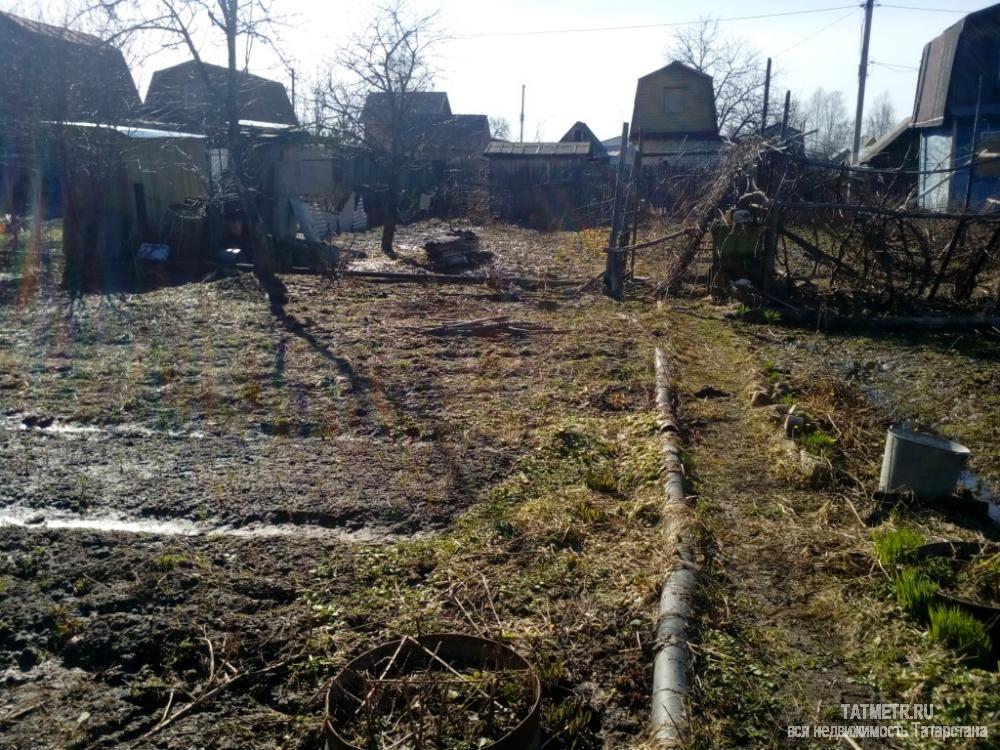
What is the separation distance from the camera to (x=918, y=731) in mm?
2928

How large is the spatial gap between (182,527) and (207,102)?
12371mm

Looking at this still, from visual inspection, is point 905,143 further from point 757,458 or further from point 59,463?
point 59,463

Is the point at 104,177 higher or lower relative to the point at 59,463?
higher

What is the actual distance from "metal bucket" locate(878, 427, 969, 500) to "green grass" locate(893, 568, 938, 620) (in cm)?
125

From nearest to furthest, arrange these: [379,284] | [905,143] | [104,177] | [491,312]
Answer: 1. [491,312]
2. [379,284]
3. [104,177]
4. [905,143]

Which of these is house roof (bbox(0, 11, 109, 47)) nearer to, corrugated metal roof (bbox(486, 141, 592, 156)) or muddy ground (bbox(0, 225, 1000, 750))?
muddy ground (bbox(0, 225, 1000, 750))

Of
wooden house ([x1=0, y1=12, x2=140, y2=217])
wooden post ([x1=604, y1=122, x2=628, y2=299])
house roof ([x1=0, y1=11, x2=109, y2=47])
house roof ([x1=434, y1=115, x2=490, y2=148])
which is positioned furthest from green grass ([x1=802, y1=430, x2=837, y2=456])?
house roof ([x1=434, y1=115, x2=490, y2=148])

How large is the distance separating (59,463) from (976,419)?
6988 mm

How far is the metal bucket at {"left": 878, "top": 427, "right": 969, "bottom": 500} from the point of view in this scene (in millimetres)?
4875

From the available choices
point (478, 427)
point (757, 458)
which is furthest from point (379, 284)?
point (757, 458)

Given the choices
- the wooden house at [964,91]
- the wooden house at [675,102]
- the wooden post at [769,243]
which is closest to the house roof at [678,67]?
the wooden house at [675,102]

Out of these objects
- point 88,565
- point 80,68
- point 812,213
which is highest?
point 80,68

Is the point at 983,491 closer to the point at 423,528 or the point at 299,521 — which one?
the point at 423,528

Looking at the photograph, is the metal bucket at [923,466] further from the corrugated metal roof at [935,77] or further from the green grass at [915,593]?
the corrugated metal roof at [935,77]
